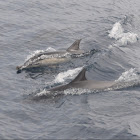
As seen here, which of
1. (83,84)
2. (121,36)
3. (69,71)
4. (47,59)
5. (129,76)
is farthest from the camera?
(121,36)

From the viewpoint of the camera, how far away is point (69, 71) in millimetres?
20750

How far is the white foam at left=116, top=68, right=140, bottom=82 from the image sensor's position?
19.4 meters

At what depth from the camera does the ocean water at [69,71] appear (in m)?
14.1

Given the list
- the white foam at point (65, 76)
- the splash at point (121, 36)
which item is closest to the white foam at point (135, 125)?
the white foam at point (65, 76)

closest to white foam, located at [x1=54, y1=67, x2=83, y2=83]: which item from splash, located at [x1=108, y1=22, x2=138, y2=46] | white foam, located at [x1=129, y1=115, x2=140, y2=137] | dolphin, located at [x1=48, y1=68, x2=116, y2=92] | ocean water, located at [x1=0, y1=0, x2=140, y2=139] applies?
ocean water, located at [x1=0, y1=0, x2=140, y2=139]

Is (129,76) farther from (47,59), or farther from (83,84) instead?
(47,59)

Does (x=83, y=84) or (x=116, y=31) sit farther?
(x=116, y=31)

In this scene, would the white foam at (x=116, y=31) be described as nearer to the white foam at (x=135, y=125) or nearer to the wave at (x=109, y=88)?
the wave at (x=109, y=88)

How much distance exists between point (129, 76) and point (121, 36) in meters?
8.39

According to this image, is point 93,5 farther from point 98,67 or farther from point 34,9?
point 98,67

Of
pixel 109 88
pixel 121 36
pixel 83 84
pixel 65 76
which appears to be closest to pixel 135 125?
pixel 109 88

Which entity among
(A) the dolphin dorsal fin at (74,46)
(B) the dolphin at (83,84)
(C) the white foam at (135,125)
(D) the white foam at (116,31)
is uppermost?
(D) the white foam at (116,31)

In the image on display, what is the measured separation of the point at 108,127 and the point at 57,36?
14.1 m

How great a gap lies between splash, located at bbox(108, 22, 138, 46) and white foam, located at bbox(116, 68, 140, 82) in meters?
5.43
